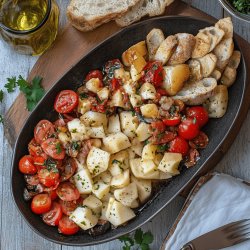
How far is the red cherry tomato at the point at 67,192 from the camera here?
9.12 ft

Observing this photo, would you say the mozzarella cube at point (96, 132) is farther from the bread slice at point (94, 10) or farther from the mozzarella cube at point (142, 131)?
the bread slice at point (94, 10)

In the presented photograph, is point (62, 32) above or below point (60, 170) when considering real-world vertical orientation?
above

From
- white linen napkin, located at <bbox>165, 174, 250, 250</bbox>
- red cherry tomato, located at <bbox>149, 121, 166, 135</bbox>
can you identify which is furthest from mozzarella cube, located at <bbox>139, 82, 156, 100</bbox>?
white linen napkin, located at <bbox>165, 174, 250, 250</bbox>

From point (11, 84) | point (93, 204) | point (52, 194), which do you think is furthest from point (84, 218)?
point (11, 84)

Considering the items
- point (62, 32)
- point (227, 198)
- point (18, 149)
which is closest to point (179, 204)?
point (227, 198)

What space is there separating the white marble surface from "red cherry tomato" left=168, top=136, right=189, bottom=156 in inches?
12.8

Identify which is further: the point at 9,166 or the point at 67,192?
the point at 9,166

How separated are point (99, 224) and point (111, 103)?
61cm

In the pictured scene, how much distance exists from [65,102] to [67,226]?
621 mm

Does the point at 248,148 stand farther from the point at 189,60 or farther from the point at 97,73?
the point at 97,73

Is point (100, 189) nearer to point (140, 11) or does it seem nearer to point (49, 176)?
point (49, 176)

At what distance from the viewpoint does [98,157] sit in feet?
9.00

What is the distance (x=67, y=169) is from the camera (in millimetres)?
2811

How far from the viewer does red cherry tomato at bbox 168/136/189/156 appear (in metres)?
2.78
